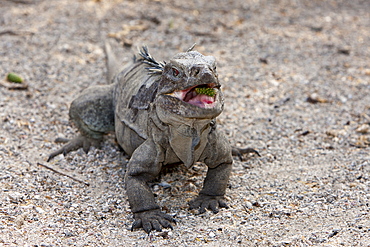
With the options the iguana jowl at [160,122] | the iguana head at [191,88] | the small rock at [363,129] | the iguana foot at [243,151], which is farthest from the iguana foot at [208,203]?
the small rock at [363,129]

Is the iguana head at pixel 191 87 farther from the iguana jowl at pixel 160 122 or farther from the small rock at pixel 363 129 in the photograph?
the small rock at pixel 363 129

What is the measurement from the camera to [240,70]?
8469 mm

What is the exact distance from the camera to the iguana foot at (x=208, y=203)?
5000 millimetres

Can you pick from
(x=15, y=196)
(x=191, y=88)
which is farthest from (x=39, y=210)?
(x=191, y=88)

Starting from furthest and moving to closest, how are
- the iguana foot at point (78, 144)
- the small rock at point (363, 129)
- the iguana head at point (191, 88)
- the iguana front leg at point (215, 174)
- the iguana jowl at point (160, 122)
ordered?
the small rock at point (363, 129)
the iguana foot at point (78, 144)
the iguana front leg at point (215, 174)
the iguana jowl at point (160, 122)
the iguana head at point (191, 88)

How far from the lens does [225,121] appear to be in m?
6.98

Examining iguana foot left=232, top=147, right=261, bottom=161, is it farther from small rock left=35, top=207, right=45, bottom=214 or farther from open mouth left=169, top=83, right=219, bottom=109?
small rock left=35, top=207, right=45, bottom=214

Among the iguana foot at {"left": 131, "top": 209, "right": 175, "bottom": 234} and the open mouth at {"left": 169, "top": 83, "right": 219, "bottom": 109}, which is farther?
the iguana foot at {"left": 131, "top": 209, "right": 175, "bottom": 234}

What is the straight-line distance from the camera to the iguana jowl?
4309 mm

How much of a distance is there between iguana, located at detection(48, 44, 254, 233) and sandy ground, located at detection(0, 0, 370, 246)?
0.23 m

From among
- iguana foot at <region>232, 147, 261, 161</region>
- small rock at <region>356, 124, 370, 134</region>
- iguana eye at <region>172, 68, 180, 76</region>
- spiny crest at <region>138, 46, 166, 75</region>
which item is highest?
iguana eye at <region>172, 68, 180, 76</region>

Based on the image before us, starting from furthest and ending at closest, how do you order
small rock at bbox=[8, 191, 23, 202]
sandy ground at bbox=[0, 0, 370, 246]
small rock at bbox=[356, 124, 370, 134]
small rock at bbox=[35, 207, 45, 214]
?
small rock at bbox=[356, 124, 370, 134] → small rock at bbox=[8, 191, 23, 202] → small rock at bbox=[35, 207, 45, 214] → sandy ground at bbox=[0, 0, 370, 246]

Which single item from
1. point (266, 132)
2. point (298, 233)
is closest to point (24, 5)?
point (266, 132)

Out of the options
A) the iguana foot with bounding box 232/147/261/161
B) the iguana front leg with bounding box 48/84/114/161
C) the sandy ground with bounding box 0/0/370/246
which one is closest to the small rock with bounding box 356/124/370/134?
the sandy ground with bounding box 0/0/370/246
